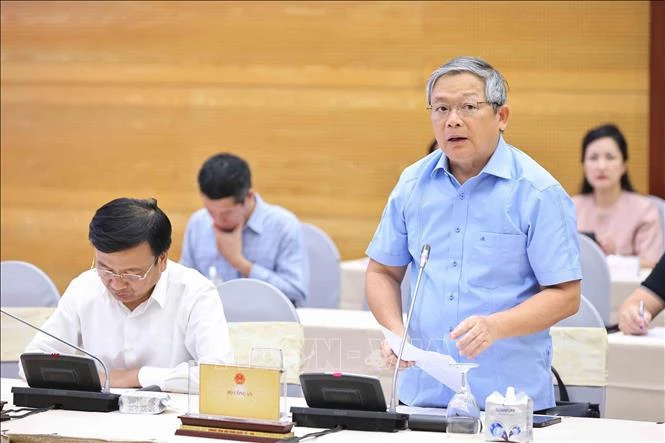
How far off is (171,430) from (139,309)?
26.6 inches

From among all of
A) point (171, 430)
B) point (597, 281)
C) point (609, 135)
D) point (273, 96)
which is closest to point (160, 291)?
point (171, 430)

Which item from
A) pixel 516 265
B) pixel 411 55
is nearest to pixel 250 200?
pixel 411 55

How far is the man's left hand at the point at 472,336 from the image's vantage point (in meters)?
2.66

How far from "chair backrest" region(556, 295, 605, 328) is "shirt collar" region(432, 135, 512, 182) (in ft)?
2.44

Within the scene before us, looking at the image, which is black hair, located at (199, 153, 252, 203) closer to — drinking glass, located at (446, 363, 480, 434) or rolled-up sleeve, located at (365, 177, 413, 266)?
rolled-up sleeve, located at (365, 177, 413, 266)


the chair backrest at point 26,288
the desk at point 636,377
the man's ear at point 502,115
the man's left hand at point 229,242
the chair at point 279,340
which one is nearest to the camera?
the man's ear at point 502,115

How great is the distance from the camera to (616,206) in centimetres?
630

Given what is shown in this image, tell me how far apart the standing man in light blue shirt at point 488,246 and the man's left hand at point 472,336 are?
0.45ft

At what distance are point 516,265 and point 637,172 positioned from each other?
4022 mm

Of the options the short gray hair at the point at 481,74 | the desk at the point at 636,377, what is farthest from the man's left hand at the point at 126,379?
the desk at the point at 636,377

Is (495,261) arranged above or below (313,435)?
above

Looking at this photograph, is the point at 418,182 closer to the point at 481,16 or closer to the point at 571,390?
the point at 571,390

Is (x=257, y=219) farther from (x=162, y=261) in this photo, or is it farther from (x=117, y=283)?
(x=117, y=283)

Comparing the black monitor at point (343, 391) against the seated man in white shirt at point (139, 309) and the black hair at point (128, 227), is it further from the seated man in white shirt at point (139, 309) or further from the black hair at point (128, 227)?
the black hair at point (128, 227)
